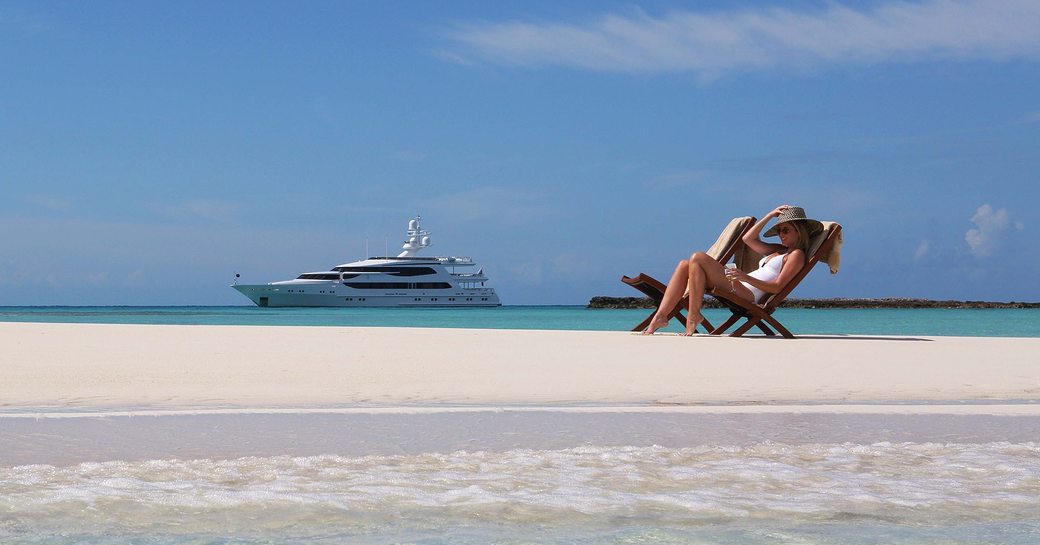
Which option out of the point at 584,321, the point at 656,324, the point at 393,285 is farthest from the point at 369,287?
the point at 656,324

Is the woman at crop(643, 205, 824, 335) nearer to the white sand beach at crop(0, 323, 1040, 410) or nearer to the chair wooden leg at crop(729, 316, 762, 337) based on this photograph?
the chair wooden leg at crop(729, 316, 762, 337)

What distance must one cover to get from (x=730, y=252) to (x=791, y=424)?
5.39 metres

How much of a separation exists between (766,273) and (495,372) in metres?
3.63

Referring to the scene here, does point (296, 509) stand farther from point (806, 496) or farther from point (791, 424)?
point (791, 424)

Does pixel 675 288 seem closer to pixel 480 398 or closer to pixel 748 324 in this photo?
pixel 748 324

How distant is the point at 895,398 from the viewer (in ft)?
14.5

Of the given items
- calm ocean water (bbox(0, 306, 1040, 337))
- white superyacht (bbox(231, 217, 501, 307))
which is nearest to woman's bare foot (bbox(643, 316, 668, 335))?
calm ocean water (bbox(0, 306, 1040, 337))

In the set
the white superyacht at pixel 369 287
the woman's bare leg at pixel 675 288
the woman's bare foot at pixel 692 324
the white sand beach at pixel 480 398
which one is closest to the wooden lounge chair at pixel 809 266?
the woman's bare leg at pixel 675 288

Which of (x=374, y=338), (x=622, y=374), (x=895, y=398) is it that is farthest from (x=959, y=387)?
(x=374, y=338)

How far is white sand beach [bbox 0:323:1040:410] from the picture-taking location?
4.27 meters

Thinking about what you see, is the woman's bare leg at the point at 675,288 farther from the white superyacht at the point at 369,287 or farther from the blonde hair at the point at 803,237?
the white superyacht at the point at 369,287

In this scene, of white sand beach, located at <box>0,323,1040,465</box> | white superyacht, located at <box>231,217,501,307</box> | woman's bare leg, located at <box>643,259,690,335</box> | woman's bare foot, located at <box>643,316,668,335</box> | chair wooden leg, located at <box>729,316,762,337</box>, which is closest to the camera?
Answer: white sand beach, located at <box>0,323,1040,465</box>

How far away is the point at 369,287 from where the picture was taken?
57500mm

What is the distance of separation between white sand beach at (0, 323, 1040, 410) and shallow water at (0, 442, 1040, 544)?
1.38 m
